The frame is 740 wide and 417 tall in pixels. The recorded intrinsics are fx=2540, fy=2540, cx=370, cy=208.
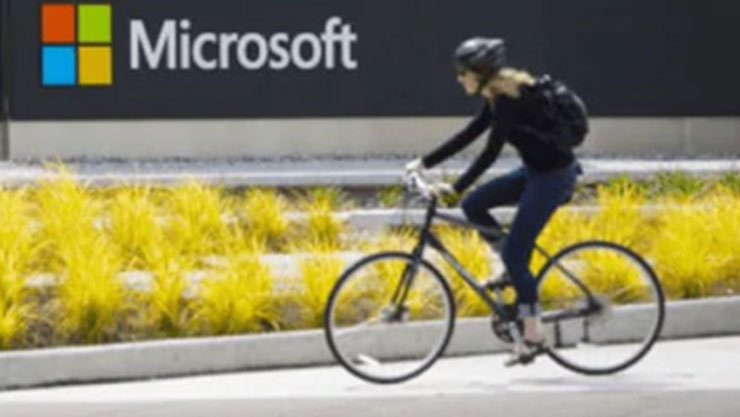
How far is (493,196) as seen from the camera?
12.0 meters

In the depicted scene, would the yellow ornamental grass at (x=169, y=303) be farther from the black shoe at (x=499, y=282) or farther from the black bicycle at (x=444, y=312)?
the black shoe at (x=499, y=282)

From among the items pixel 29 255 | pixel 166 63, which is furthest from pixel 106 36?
pixel 29 255

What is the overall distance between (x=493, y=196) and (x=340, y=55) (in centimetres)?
886

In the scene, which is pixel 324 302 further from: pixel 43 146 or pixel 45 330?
pixel 43 146

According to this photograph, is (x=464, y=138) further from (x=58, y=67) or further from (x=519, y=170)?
(x=58, y=67)

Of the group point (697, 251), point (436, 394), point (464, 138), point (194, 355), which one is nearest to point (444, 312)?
point (436, 394)

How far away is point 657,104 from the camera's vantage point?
2122 cm

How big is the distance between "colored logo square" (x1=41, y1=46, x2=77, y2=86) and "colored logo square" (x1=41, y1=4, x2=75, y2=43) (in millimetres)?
91

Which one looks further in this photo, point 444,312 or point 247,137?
point 247,137

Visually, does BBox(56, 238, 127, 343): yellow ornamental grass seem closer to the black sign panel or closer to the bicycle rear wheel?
the bicycle rear wheel

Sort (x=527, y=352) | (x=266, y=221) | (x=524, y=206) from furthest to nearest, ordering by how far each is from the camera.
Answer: (x=266, y=221) → (x=527, y=352) → (x=524, y=206)

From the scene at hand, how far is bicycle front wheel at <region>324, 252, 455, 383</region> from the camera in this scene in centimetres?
1201

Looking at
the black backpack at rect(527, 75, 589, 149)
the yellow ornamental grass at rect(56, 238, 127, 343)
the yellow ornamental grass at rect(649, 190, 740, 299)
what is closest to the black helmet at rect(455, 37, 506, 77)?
the black backpack at rect(527, 75, 589, 149)

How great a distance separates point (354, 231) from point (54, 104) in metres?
4.76
